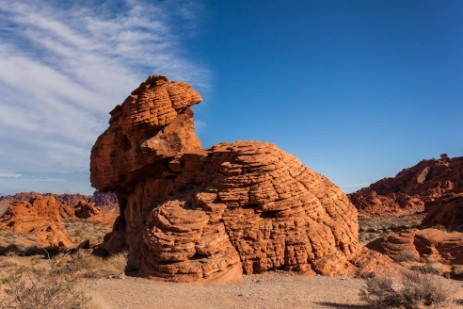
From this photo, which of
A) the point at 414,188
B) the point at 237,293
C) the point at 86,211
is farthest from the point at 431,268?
the point at 414,188

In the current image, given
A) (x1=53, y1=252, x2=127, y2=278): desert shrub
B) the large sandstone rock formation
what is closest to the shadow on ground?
(x1=53, y1=252, x2=127, y2=278): desert shrub

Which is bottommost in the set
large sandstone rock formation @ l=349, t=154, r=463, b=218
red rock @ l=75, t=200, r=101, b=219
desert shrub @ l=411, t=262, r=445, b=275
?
desert shrub @ l=411, t=262, r=445, b=275

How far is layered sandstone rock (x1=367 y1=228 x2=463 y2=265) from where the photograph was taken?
1684 centimetres

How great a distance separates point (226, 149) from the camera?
16125mm

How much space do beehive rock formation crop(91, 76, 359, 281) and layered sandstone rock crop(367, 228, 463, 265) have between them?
294 cm

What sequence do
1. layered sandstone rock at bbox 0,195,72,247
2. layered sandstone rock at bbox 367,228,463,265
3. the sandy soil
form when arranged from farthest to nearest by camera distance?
layered sandstone rock at bbox 0,195,72,247
layered sandstone rock at bbox 367,228,463,265
the sandy soil

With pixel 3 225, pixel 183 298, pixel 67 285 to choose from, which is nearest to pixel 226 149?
pixel 183 298

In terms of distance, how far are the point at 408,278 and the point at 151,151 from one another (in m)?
12.3

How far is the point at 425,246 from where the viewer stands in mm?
17562

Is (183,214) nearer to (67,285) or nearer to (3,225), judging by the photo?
(67,285)

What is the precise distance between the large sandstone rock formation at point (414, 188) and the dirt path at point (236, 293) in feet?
128

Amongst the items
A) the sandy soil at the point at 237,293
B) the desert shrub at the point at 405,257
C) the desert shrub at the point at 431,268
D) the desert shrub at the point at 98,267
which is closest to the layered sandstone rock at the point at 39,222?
the desert shrub at the point at 98,267

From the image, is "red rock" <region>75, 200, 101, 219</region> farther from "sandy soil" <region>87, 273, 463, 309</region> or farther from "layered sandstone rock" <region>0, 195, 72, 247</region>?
"sandy soil" <region>87, 273, 463, 309</region>

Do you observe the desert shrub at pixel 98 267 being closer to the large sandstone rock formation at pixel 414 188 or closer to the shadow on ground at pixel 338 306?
the shadow on ground at pixel 338 306
